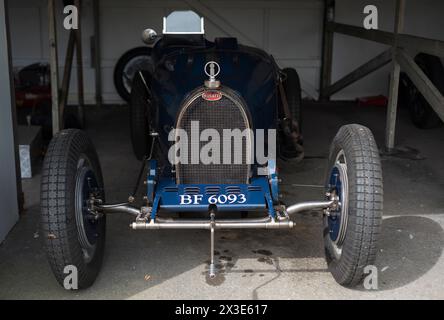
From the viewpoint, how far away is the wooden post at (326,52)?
912 centimetres

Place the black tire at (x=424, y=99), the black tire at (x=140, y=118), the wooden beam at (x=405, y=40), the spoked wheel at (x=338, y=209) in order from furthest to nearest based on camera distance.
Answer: the black tire at (x=424, y=99) < the black tire at (x=140, y=118) < the wooden beam at (x=405, y=40) < the spoked wheel at (x=338, y=209)

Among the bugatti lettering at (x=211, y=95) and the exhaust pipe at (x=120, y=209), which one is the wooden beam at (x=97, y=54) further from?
the exhaust pipe at (x=120, y=209)

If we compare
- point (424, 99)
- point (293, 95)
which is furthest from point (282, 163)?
point (424, 99)

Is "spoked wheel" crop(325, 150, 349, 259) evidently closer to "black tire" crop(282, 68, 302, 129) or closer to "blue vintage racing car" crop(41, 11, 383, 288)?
"blue vintage racing car" crop(41, 11, 383, 288)

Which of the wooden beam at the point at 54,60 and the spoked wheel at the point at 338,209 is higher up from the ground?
the wooden beam at the point at 54,60

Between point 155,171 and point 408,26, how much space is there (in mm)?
7022

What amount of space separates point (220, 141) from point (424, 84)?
2680 millimetres

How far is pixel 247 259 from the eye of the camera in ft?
12.6

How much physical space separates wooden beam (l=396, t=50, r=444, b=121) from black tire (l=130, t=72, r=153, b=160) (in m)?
2.65

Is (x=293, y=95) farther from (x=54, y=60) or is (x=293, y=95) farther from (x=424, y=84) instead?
(x=54, y=60)

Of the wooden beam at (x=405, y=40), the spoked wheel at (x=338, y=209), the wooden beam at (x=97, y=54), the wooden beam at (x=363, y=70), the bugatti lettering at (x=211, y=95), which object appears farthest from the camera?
the wooden beam at (x=97, y=54)

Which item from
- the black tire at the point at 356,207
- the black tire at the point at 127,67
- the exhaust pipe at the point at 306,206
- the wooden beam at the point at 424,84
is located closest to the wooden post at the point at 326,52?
the black tire at the point at 127,67

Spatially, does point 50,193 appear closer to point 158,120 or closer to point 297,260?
point 158,120

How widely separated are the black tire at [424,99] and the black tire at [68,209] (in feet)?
17.8
